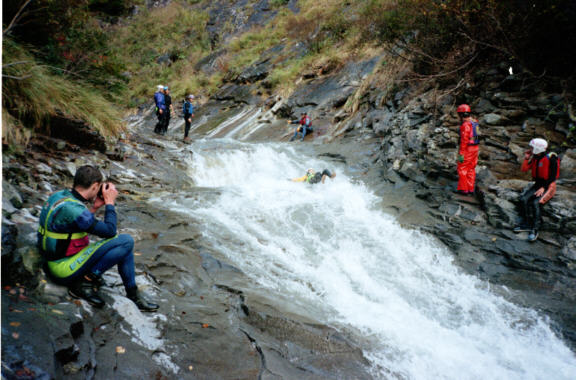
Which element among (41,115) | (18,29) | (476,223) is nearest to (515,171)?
(476,223)

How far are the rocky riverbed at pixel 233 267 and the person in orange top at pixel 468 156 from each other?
0.97 feet

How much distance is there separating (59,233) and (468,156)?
7.38 m

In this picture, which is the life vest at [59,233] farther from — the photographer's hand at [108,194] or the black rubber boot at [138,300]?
the black rubber boot at [138,300]

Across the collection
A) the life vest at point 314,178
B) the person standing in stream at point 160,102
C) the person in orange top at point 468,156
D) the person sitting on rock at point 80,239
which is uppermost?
the person standing in stream at point 160,102

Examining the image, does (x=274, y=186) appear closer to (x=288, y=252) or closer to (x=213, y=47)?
(x=288, y=252)

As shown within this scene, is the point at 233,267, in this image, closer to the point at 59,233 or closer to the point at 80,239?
the point at 80,239

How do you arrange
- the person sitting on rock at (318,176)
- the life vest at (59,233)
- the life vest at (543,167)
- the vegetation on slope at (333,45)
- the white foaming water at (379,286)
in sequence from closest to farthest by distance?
the life vest at (59,233) → the white foaming water at (379,286) → the life vest at (543,167) → the vegetation on slope at (333,45) → the person sitting on rock at (318,176)

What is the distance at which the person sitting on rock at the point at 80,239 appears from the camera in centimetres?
293

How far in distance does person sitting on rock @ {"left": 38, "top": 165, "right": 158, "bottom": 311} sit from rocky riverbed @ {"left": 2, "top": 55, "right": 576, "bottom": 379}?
0.14 metres

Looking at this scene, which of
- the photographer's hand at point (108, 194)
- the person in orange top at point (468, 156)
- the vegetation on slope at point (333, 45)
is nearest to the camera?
the photographer's hand at point (108, 194)

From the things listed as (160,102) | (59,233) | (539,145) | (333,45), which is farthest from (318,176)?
(333,45)

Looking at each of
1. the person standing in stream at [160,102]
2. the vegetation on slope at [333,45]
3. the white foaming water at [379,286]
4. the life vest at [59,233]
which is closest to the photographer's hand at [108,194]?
the life vest at [59,233]

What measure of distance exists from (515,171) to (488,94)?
2.69 metres

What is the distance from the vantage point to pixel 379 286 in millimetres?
5125
